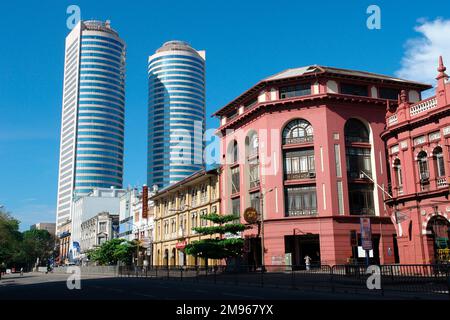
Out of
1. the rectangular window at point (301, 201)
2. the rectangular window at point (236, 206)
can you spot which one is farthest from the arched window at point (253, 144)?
the rectangular window at point (301, 201)

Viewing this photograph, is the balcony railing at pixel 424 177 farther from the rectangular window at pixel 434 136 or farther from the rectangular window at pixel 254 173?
the rectangular window at pixel 254 173

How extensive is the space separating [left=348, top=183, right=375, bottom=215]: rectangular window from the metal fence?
16066mm

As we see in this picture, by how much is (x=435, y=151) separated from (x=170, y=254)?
4604cm

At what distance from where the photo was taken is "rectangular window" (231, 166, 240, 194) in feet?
177

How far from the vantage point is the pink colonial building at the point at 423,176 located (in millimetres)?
30953

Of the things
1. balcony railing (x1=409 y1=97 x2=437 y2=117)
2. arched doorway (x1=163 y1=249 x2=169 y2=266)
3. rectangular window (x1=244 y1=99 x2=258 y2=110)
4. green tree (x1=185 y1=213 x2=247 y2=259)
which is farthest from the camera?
arched doorway (x1=163 y1=249 x2=169 y2=266)

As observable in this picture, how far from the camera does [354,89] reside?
48969 mm

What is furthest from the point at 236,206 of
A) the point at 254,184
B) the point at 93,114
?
the point at 93,114

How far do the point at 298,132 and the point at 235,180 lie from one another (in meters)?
9.97

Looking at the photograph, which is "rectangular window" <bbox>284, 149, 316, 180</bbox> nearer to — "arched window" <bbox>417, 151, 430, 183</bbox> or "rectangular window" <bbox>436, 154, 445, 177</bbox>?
"arched window" <bbox>417, 151, 430, 183</bbox>

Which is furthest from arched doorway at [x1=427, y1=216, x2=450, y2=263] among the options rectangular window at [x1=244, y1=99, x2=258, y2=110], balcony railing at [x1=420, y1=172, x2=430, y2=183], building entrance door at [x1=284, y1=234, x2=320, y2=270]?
rectangular window at [x1=244, y1=99, x2=258, y2=110]

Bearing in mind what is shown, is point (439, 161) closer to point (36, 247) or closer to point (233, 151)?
point (233, 151)

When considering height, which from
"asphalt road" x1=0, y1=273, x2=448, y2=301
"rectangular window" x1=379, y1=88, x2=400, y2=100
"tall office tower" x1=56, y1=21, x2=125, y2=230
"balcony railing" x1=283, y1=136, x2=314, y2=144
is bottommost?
"asphalt road" x1=0, y1=273, x2=448, y2=301

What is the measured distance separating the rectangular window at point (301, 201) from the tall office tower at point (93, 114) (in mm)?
149365
